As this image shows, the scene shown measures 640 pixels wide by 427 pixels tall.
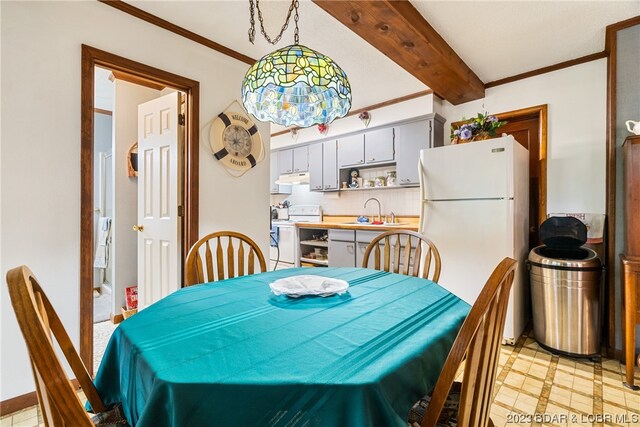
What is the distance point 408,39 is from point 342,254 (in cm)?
260

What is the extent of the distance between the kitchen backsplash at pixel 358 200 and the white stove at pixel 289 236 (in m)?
0.13

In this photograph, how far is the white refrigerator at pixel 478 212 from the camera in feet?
8.05

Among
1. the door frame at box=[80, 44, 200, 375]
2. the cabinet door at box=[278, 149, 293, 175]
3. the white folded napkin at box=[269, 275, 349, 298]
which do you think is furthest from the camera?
the cabinet door at box=[278, 149, 293, 175]

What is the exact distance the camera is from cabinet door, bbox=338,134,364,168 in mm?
4199

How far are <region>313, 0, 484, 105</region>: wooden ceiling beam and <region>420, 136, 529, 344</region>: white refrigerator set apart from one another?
2.34 ft

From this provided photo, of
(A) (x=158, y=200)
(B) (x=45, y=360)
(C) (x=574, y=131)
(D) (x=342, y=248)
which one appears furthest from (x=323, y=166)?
(B) (x=45, y=360)

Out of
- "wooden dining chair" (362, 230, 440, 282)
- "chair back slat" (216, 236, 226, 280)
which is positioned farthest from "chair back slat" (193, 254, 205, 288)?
"wooden dining chair" (362, 230, 440, 282)

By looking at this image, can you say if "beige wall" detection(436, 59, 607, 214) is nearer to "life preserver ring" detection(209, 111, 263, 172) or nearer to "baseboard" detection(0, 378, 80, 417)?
"life preserver ring" detection(209, 111, 263, 172)

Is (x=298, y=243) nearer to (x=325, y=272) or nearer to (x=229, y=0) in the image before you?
(x=325, y=272)

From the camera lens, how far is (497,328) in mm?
805

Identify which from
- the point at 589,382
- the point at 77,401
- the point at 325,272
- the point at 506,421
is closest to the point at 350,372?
the point at 77,401

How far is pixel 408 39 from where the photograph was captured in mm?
2240

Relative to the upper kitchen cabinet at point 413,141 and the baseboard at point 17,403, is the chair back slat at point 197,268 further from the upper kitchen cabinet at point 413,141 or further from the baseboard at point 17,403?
the upper kitchen cabinet at point 413,141

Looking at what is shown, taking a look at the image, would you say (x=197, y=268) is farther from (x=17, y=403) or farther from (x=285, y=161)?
(x=285, y=161)
